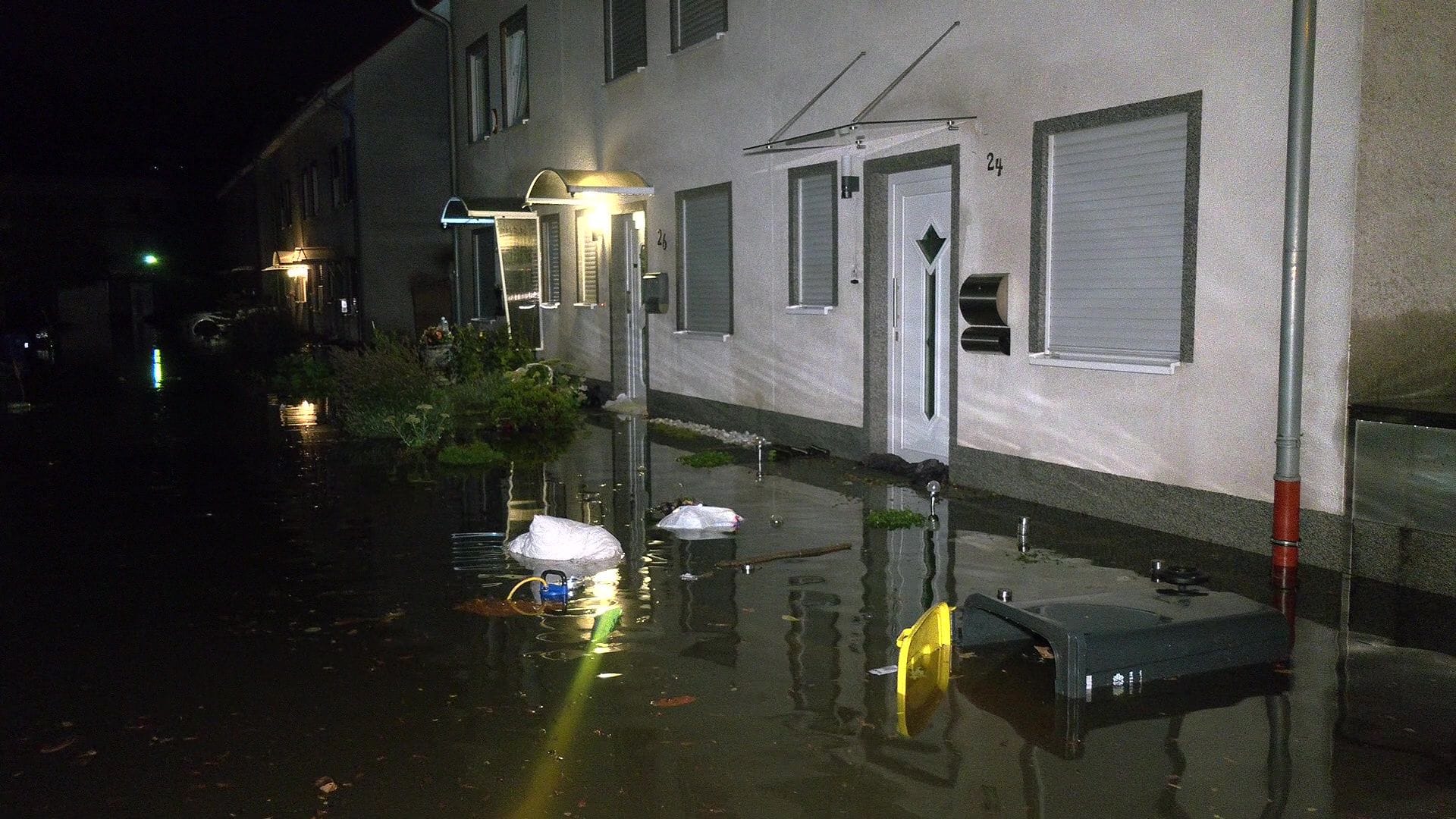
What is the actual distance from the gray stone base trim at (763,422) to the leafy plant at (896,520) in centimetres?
290

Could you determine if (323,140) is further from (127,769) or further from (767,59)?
→ (127,769)

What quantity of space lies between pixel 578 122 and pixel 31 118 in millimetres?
53374

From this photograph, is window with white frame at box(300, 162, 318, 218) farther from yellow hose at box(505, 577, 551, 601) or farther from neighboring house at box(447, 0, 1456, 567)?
yellow hose at box(505, 577, 551, 601)

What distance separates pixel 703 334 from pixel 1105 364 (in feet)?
24.0

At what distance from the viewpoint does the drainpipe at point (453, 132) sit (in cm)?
2598

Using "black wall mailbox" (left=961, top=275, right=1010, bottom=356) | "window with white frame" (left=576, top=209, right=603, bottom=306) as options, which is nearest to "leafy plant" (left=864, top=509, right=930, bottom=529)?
"black wall mailbox" (left=961, top=275, right=1010, bottom=356)

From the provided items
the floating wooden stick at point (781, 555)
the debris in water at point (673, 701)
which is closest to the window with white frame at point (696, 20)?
the floating wooden stick at point (781, 555)

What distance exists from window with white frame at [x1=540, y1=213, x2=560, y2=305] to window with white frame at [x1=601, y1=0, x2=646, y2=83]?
3547 mm

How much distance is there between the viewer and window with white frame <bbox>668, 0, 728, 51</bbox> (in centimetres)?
1502

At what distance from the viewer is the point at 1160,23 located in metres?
8.63

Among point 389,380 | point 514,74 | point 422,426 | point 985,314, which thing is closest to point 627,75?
point 389,380

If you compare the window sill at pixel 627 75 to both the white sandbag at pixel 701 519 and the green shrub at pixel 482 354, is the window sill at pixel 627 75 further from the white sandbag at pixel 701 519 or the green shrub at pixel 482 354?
the white sandbag at pixel 701 519

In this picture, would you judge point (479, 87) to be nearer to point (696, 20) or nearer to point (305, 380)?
point (305, 380)

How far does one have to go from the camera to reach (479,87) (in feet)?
82.0
